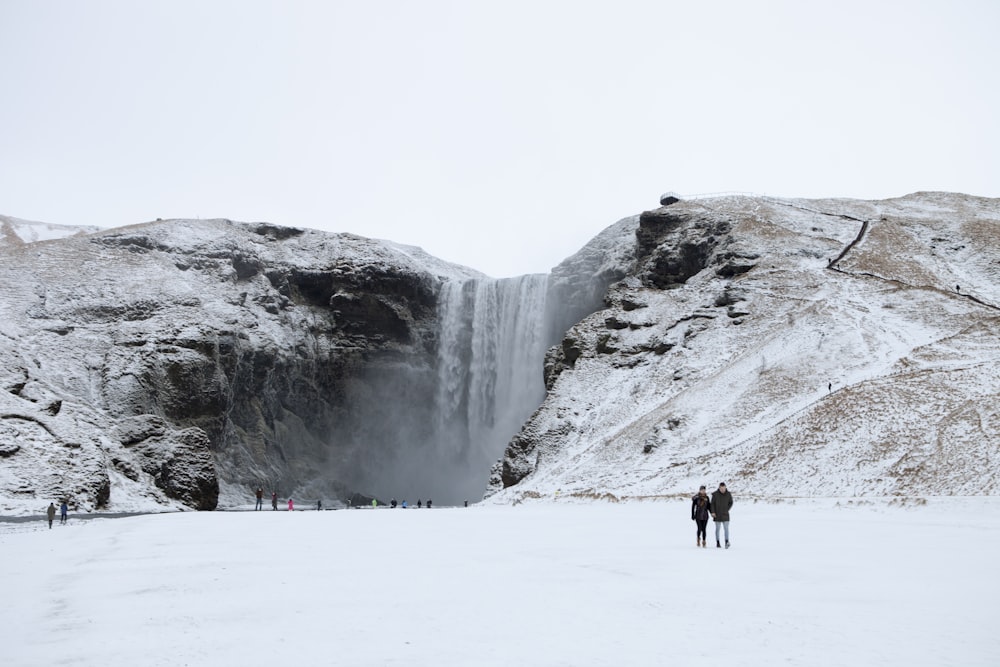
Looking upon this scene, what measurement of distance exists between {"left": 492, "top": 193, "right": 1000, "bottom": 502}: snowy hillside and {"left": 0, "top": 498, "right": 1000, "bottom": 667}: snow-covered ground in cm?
1334

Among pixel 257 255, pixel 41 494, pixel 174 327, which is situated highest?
pixel 257 255

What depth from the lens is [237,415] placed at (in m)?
62.2

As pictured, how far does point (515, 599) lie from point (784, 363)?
1560 inches

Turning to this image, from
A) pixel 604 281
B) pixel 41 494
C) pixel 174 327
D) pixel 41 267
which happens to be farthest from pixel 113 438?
pixel 604 281

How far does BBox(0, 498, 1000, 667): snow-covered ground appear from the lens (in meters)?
7.67

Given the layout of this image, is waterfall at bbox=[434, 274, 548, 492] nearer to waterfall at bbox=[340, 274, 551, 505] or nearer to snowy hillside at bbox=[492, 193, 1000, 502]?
waterfall at bbox=[340, 274, 551, 505]

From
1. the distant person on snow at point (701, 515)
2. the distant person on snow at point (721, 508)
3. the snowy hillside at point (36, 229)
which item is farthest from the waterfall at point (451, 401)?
the snowy hillside at point (36, 229)

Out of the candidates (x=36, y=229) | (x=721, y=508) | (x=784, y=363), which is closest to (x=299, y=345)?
(x=784, y=363)

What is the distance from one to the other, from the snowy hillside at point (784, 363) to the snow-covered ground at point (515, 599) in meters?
13.3

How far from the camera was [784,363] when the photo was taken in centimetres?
4600

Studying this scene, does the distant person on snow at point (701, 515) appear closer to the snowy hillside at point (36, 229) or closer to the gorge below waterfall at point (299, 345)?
the gorge below waterfall at point (299, 345)

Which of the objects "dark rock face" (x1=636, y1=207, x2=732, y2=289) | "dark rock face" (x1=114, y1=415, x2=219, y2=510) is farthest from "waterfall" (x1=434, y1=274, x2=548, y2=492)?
"dark rock face" (x1=114, y1=415, x2=219, y2=510)

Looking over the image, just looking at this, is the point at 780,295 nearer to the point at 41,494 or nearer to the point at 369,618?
the point at 41,494

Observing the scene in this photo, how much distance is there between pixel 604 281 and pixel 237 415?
1373 inches
